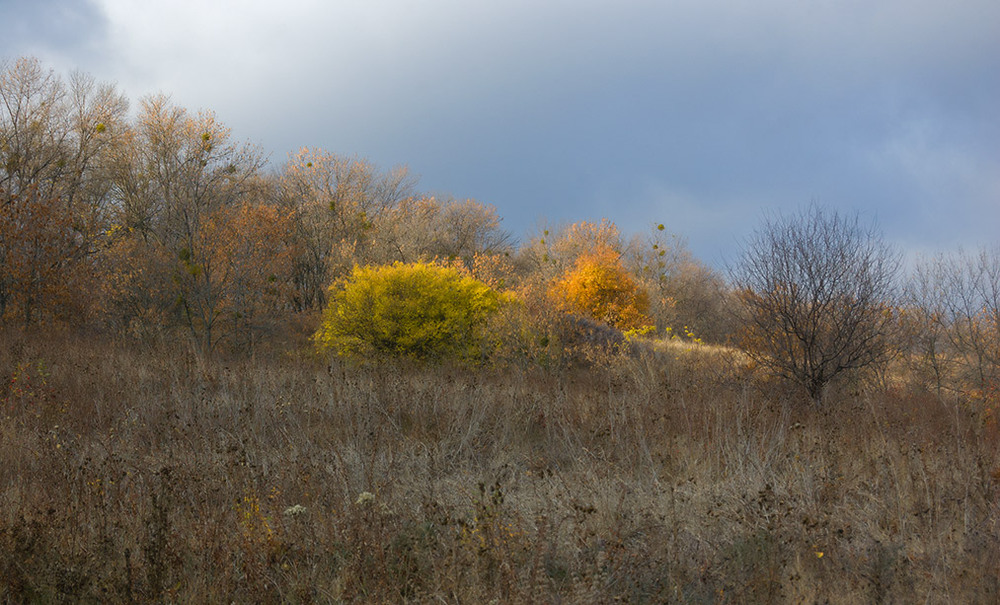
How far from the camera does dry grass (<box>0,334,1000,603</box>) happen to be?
4.23 metres

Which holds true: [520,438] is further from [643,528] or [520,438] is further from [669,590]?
[669,590]

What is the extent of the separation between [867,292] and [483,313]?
29.6ft

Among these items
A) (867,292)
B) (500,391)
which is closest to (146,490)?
(500,391)

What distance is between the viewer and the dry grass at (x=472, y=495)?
4.23 m

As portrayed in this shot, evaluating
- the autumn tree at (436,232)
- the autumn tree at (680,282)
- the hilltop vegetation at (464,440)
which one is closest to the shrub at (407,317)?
the hilltop vegetation at (464,440)

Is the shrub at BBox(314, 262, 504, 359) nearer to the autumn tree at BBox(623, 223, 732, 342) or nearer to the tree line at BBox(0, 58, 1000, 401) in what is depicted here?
the tree line at BBox(0, 58, 1000, 401)

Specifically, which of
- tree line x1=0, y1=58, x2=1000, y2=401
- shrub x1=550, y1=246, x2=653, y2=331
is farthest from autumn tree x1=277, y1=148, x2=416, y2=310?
shrub x1=550, y1=246, x2=653, y2=331

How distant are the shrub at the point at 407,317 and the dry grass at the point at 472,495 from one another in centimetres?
553

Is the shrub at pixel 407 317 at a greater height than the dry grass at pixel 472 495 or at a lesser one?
greater

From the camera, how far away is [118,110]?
2722cm

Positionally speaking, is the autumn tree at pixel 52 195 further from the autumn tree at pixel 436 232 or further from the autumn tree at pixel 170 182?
the autumn tree at pixel 436 232

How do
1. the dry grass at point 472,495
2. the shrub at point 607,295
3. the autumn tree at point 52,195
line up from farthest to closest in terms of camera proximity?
the shrub at point 607,295 → the autumn tree at point 52,195 → the dry grass at point 472,495

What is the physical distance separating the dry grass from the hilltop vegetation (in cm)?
4

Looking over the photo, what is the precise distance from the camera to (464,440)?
8.23m
